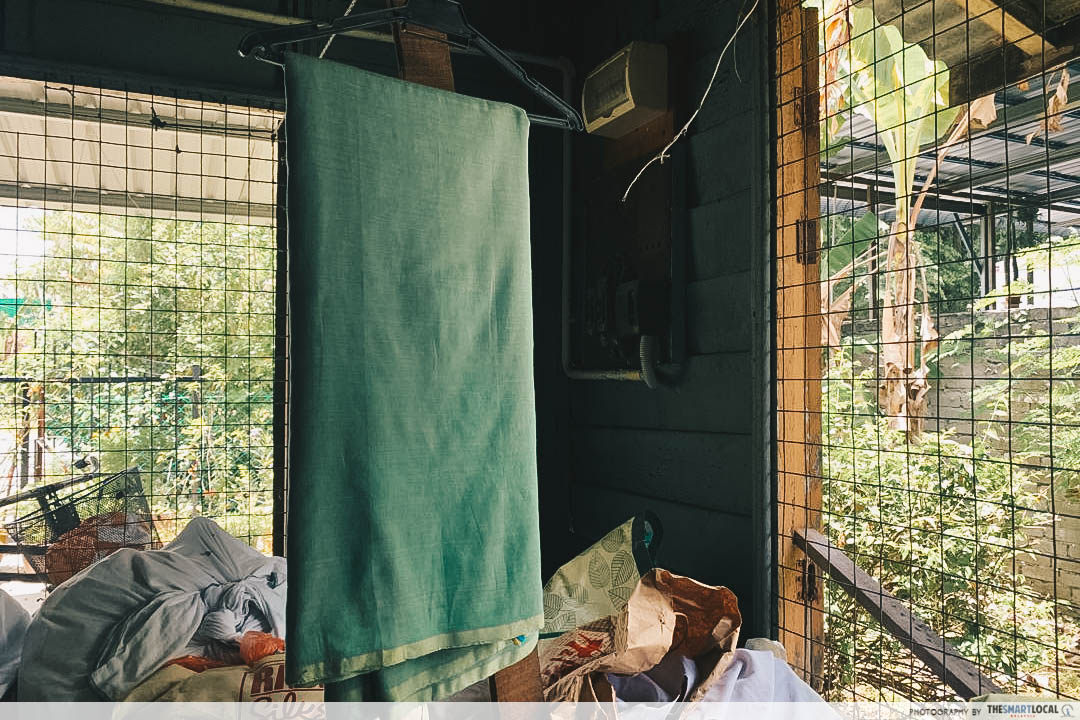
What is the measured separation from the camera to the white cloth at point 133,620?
142 centimetres

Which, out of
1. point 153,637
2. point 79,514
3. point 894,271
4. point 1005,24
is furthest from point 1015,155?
point 79,514

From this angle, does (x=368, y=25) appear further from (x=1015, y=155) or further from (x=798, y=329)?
(x=1015, y=155)

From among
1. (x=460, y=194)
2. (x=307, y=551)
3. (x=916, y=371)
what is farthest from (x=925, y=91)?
(x=307, y=551)

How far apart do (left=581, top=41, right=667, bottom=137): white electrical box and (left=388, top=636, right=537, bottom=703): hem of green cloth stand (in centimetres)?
143

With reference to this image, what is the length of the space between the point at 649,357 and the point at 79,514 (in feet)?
5.58

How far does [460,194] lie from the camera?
3.41 ft

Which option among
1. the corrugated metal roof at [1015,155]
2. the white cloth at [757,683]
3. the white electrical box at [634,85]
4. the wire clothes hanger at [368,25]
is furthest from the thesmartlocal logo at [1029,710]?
the white electrical box at [634,85]

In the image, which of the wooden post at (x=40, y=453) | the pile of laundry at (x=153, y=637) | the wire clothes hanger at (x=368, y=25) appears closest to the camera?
the wire clothes hanger at (x=368, y=25)

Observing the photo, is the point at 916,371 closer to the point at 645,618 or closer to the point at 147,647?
the point at 645,618

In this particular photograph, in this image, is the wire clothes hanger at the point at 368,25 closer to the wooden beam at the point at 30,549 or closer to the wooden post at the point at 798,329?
the wooden post at the point at 798,329

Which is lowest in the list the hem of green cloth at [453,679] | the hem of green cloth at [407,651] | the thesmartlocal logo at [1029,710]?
the thesmartlocal logo at [1029,710]

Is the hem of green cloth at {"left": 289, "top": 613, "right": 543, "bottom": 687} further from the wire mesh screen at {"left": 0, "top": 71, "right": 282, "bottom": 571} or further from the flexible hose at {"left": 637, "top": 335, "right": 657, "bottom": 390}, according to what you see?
the wire mesh screen at {"left": 0, "top": 71, "right": 282, "bottom": 571}

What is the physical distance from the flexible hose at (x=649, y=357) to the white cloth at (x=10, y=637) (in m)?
1.54

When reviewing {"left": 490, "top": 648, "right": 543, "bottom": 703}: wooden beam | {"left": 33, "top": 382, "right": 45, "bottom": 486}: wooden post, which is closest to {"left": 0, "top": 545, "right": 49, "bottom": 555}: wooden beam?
{"left": 33, "top": 382, "right": 45, "bottom": 486}: wooden post
